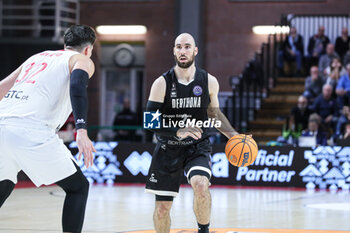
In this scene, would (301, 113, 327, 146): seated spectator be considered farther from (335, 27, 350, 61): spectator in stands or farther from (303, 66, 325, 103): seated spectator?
(335, 27, 350, 61): spectator in stands

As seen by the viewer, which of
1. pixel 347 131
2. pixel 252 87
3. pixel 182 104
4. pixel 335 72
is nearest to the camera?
pixel 182 104

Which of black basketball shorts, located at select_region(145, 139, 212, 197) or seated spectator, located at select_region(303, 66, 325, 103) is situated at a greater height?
A: seated spectator, located at select_region(303, 66, 325, 103)

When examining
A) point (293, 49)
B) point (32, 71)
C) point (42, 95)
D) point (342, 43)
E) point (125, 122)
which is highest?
point (342, 43)

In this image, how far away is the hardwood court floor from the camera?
7.95 metres

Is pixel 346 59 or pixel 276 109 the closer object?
pixel 346 59

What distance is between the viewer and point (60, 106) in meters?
5.01

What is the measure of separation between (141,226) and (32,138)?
332 centimetres

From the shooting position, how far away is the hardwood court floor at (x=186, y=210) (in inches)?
313

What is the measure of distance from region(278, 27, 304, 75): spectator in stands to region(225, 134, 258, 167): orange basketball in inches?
445

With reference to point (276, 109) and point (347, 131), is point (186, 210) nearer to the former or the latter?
point (347, 131)

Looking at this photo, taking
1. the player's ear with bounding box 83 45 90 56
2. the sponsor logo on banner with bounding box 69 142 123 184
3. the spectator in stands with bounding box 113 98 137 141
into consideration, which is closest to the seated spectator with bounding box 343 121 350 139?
the sponsor logo on banner with bounding box 69 142 123 184

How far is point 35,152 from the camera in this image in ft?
15.8

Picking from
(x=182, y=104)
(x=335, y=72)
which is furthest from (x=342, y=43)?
(x=182, y=104)

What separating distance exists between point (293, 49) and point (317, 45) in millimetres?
620
